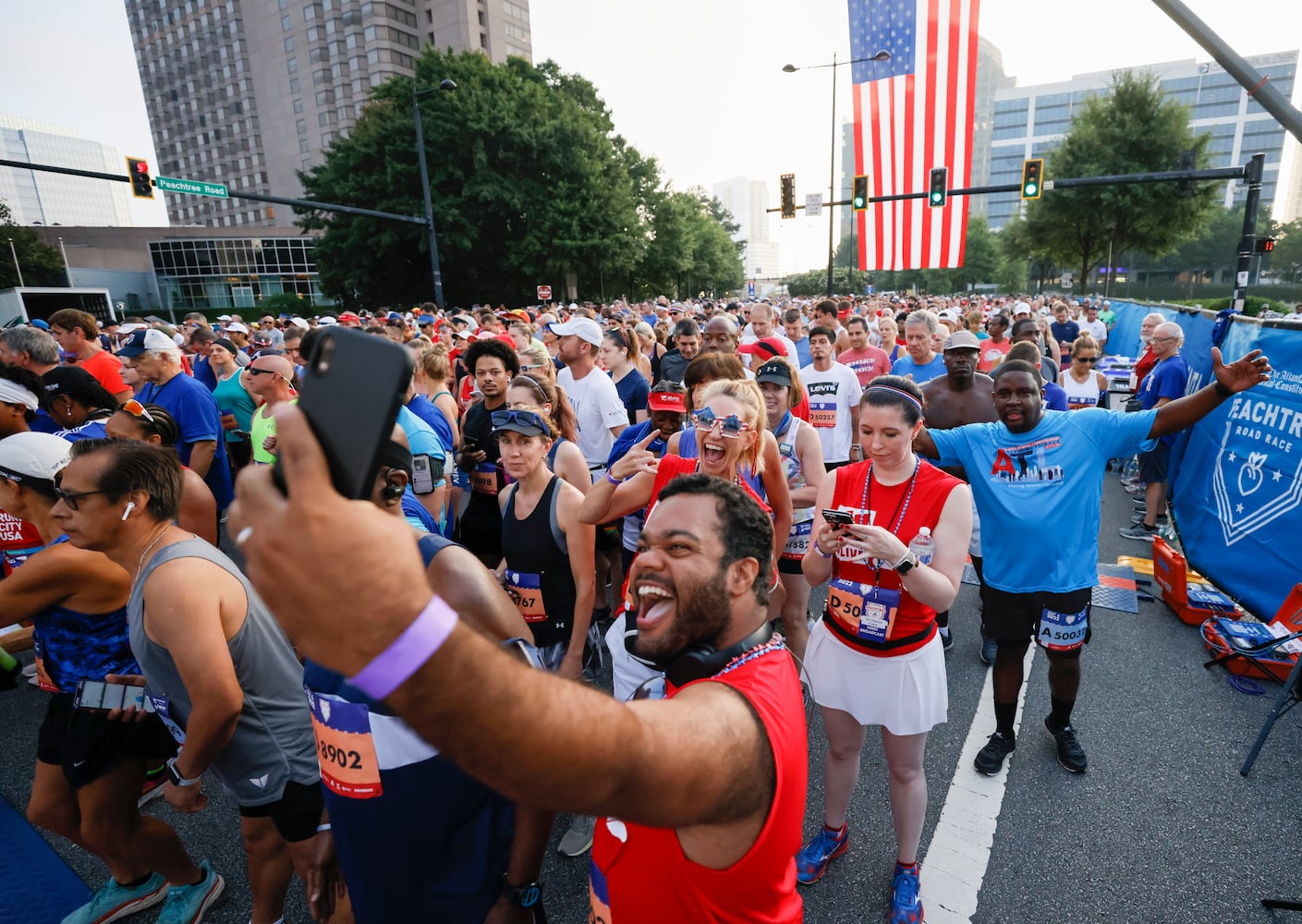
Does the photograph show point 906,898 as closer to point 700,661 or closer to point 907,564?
point 907,564

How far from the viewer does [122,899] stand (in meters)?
2.77

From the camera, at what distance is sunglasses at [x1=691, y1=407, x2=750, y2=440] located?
2977 millimetres

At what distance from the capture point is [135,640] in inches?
85.6

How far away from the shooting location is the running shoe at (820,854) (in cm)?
283

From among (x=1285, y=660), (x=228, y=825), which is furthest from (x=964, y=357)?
(x=228, y=825)

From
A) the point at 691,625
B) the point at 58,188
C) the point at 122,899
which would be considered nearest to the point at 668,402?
the point at 691,625

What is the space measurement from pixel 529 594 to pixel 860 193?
1878cm

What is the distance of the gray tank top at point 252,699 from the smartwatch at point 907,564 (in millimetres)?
2292

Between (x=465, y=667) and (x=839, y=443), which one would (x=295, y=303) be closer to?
(x=839, y=443)

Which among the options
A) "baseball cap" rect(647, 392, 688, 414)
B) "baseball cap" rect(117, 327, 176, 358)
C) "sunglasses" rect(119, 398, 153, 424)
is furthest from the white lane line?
"baseball cap" rect(117, 327, 176, 358)

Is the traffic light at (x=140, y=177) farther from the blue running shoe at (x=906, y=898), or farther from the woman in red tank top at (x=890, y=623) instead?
the blue running shoe at (x=906, y=898)

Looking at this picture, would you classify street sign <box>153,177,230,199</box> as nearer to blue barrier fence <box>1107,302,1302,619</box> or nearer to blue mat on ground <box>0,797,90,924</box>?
blue mat on ground <box>0,797,90,924</box>

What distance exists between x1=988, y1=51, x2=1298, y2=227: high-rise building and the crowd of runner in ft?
342

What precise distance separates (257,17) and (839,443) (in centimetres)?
10129
